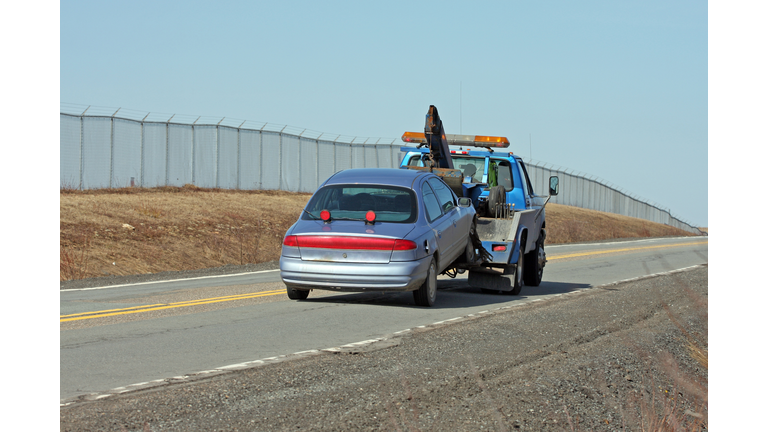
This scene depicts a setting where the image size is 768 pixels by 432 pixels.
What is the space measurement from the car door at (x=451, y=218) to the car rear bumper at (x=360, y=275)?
113 centimetres

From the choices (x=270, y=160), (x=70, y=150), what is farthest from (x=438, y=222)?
(x=270, y=160)

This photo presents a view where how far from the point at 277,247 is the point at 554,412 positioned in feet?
71.5

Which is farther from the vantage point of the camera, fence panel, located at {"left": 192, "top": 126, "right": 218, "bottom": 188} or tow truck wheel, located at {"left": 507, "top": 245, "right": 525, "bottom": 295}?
fence panel, located at {"left": 192, "top": 126, "right": 218, "bottom": 188}

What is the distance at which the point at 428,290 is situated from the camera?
36.8 ft

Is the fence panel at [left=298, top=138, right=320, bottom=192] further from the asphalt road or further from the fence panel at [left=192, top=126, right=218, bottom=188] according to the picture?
the asphalt road

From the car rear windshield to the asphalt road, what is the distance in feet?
4.26

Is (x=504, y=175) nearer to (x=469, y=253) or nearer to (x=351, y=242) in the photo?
(x=469, y=253)

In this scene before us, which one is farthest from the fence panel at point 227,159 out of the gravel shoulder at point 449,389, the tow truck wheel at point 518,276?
the gravel shoulder at point 449,389

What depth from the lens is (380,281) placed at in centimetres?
1056

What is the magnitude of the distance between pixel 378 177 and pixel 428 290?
191cm

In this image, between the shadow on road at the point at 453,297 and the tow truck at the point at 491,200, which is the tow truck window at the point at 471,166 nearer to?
the tow truck at the point at 491,200

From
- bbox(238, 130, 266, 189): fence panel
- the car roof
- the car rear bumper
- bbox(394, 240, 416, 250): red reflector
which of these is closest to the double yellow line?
the car rear bumper

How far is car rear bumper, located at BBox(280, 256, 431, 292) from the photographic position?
34.6ft

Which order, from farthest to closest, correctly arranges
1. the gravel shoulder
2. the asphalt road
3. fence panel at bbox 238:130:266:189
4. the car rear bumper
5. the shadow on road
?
fence panel at bbox 238:130:266:189, the shadow on road, the car rear bumper, the asphalt road, the gravel shoulder
